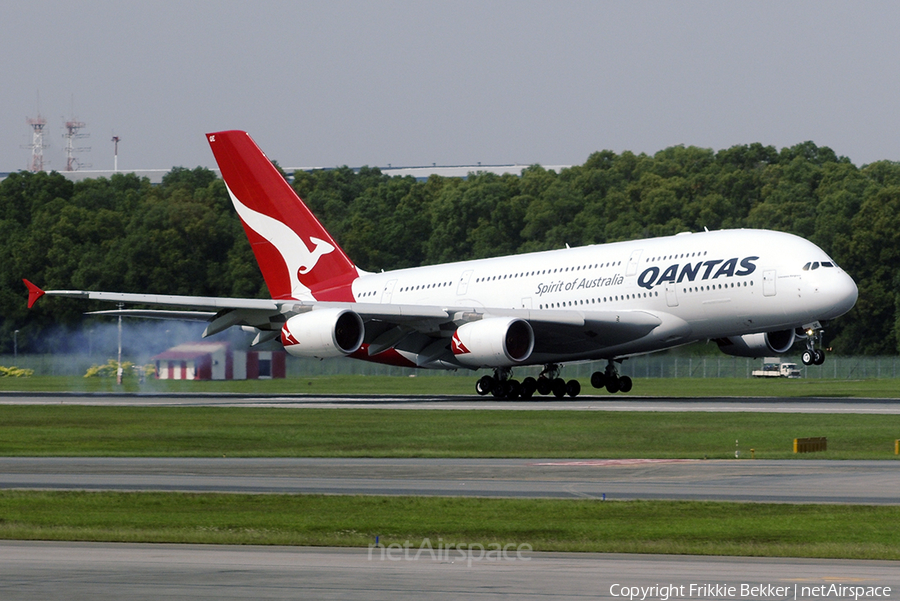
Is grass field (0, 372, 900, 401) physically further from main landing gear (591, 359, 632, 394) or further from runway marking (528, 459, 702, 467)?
runway marking (528, 459, 702, 467)

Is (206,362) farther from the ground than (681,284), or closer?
closer

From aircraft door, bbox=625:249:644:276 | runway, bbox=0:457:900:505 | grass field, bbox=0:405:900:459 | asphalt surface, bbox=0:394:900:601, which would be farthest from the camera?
aircraft door, bbox=625:249:644:276

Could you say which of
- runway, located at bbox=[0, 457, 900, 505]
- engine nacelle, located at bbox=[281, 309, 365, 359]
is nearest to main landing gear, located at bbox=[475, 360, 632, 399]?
engine nacelle, located at bbox=[281, 309, 365, 359]

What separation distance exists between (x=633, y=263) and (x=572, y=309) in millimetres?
2966

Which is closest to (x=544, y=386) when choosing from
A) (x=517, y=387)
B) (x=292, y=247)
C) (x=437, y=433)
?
(x=517, y=387)

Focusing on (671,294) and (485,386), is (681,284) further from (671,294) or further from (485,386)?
(485,386)

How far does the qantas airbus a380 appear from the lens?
46250mm

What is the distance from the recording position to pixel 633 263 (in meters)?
49.9

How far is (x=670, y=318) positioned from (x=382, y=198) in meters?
93.9

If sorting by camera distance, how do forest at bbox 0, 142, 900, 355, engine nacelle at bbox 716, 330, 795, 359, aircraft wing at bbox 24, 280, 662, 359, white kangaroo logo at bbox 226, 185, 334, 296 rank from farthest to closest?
forest at bbox 0, 142, 900, 355
white kangaroo logo at bbox 226, 185, 334, 296
engine nacelle at bbox 716, 330, 795, 359
aircraft wing at bbox 24, 280, 662, 359

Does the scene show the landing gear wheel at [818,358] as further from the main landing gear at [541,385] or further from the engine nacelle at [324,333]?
the engine nacelle at [324,333]

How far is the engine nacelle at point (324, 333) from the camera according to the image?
→ 48.0 meters

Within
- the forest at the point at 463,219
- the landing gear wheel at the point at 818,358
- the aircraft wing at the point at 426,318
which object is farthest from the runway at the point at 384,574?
the forest at the point at 463,219

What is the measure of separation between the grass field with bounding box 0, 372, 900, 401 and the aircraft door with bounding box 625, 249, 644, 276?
743 cm
